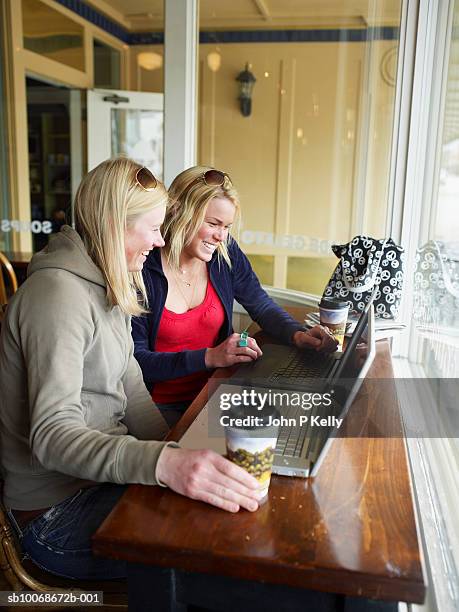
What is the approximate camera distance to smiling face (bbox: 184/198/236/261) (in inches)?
74.0

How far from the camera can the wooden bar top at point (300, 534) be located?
0.72 m

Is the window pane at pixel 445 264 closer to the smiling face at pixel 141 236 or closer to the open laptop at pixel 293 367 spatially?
the open laptop at pixel 293 367

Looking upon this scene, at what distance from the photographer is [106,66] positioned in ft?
16.7

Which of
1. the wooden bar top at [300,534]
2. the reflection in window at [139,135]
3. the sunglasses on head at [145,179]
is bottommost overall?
the wooden bar top at [300,534]

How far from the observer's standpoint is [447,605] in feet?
4.16

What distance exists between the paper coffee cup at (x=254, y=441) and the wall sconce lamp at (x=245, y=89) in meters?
2.63

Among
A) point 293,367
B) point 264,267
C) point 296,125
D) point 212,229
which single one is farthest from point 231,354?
point 296,125

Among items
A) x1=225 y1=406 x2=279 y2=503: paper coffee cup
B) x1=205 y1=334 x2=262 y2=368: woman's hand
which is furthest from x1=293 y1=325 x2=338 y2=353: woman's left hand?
x1=225 y1=406 x2=279 y2=503: paper coffee cup

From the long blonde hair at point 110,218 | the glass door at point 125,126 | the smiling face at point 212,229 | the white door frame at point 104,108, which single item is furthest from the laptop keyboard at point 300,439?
the white door frame at point 104,108

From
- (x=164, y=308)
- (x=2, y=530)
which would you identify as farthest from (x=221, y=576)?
(x=164, y=308)

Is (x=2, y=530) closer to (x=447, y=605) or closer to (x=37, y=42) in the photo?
(x=447, y=605)

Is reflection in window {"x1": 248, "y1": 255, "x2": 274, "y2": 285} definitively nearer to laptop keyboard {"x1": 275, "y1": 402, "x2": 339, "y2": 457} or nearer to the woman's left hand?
the woman's left hand

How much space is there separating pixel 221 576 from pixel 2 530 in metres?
0.53

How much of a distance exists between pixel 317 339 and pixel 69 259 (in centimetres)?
92
